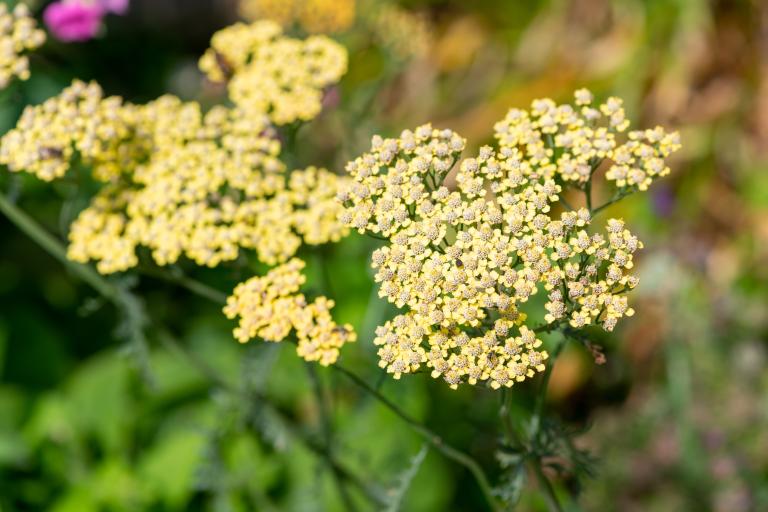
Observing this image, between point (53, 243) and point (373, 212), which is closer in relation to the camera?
point (373, 212)

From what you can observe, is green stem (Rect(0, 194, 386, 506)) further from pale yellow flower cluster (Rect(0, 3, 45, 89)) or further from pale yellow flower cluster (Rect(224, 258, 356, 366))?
pale yellow flower cluster (Rect(224, 258, 356, 366))

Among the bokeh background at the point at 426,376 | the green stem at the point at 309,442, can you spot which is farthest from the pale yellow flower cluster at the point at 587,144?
the green stem at the point at 309,442

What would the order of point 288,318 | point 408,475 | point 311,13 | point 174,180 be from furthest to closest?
point 311,13 < point 174,180 < point 408,475 < point 288,318

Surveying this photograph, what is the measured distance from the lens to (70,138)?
258 centimetres

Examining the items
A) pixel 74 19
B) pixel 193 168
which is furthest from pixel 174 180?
pixel 74 19

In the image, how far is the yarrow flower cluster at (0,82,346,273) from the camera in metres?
2.44

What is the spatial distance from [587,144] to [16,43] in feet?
5.83

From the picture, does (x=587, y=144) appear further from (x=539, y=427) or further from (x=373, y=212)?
(x=539, y=427)

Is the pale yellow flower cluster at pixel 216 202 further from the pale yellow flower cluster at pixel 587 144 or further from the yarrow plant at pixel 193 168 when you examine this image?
the pale yellow flower cluster at pixel 587 144

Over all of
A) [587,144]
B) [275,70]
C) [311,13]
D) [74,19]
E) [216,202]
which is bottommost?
[74,19]

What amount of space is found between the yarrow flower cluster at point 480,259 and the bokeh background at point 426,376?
733mm

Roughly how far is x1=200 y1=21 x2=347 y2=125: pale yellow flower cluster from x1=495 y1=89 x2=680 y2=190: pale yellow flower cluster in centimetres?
71

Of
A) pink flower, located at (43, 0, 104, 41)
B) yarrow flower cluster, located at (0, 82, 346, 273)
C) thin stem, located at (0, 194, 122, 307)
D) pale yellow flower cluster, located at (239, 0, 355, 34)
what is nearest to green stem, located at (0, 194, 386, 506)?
thin stem, located at (0, 194, 122, 307)

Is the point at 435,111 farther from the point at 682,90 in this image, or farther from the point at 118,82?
the point at 118,82
